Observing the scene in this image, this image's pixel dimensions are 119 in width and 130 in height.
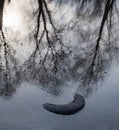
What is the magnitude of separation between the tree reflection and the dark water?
28 centimetres

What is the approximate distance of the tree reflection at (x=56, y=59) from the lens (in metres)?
8.69

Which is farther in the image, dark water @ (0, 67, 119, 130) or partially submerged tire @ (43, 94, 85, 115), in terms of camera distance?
partially submerged tire @ (43, 94, 85, 115)

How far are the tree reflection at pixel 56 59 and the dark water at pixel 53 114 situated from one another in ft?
0.93

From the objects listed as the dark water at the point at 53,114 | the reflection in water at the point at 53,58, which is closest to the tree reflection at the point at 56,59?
the reflection in water at the point at 53,58

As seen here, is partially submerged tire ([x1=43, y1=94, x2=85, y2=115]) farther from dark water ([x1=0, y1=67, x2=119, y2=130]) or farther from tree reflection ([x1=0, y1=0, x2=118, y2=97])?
tree reflection ([x1=0, y1=0, x2=118, y2=97])

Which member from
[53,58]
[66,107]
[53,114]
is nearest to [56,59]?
[53,58]

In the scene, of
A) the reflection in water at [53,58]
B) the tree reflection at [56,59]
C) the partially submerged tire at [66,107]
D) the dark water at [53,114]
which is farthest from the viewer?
the tree reflection at [56,59]

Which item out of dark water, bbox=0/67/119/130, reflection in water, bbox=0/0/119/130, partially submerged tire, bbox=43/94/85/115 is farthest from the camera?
reflection in water, bbox=0/0/119/130

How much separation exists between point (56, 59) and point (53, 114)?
111 inches

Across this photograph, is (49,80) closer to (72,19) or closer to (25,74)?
(25,74)

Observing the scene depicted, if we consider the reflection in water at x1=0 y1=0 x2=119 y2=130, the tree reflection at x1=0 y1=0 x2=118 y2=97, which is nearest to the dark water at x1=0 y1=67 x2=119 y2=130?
the reflection in water at x1=0 y1=0 x2=119 y2=130

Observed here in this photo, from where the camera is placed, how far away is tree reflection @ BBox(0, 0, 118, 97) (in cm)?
869

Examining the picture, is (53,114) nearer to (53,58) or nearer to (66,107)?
(66,107)

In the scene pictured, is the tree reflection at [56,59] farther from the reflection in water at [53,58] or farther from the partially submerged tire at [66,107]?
the partially submerged tire at [66,107]
